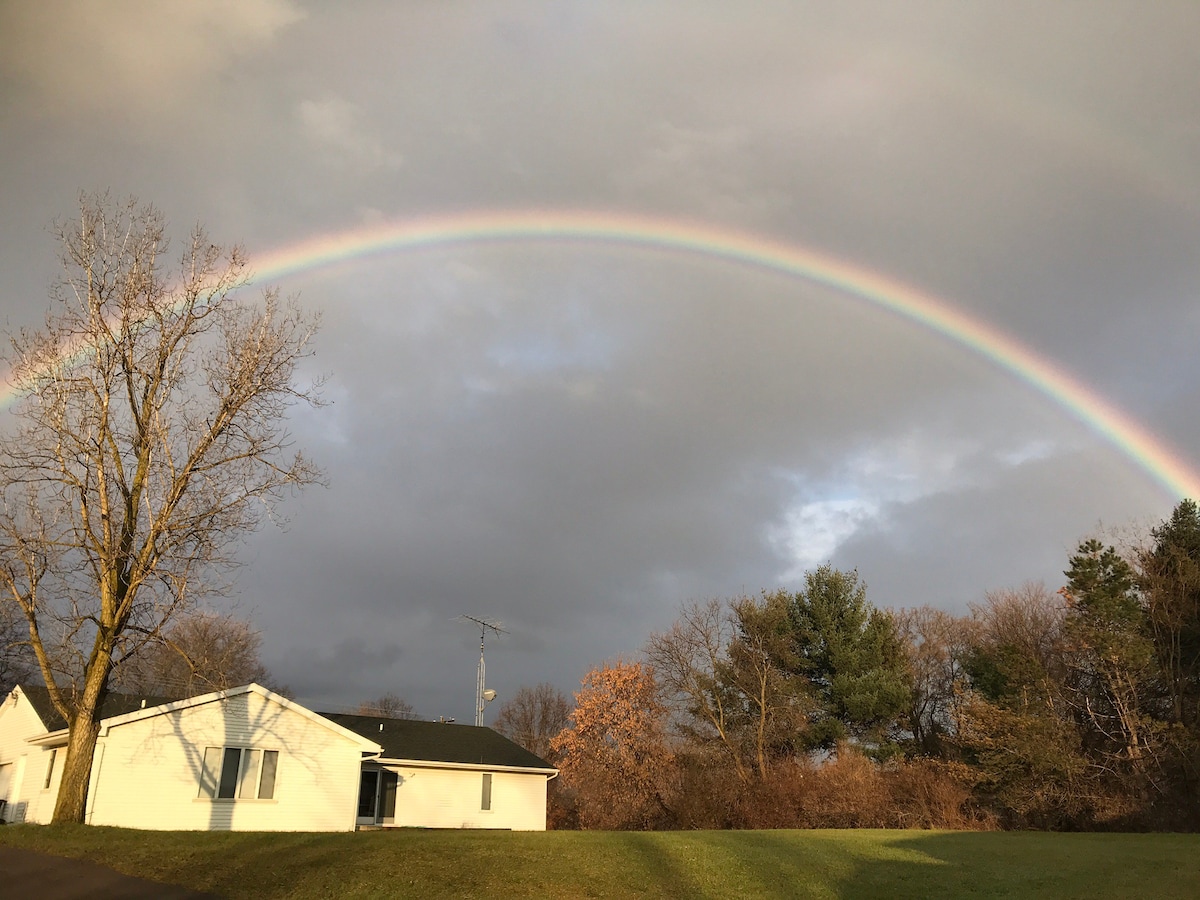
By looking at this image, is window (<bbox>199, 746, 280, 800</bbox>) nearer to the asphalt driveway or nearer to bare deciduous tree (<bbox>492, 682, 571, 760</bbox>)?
the asphalt driveway

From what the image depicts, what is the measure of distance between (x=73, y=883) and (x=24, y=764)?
18.2 metres

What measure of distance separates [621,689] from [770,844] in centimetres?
1894

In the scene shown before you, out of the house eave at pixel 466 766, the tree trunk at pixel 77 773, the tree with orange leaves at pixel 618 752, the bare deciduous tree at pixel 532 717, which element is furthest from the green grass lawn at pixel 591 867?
the bare deciduous tree at pixel 532 717

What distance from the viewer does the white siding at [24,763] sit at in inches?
915

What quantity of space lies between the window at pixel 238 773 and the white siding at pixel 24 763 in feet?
14.1

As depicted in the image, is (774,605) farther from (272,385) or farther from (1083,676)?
(272,385)

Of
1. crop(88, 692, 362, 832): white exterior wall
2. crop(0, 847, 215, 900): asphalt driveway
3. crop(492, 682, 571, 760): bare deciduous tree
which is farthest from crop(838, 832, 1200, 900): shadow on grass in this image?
crop(492, 682, 571, 760): bare deciduous tree

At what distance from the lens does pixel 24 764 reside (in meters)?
25.2

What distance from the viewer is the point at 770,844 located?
18.6 meters

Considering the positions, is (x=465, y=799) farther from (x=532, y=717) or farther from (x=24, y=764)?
(x=532, y=717)

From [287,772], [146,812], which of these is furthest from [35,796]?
[287,772]

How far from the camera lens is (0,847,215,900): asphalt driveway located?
1007 centimetres

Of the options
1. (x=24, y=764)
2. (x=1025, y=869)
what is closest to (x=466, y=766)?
(x=24, y=764)

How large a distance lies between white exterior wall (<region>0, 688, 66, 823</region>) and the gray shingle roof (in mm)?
9144
